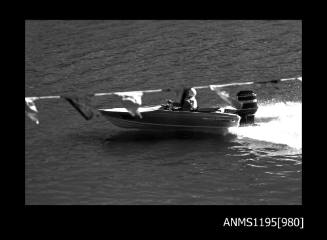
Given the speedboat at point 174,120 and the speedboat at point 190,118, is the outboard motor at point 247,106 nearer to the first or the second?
the speedboat at point 190,118

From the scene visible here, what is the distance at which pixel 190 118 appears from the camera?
31.4 m

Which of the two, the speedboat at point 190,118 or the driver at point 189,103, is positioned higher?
the driver at point 189,103

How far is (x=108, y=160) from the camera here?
93.5ft

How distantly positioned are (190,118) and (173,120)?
0.96m

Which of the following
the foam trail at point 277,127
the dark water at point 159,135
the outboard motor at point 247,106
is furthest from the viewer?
the outboard motor at point 247,106

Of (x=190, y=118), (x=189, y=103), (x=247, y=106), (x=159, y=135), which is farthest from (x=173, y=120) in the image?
(x=247, y=106)

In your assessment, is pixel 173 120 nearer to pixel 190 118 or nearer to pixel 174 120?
pixel 174 120

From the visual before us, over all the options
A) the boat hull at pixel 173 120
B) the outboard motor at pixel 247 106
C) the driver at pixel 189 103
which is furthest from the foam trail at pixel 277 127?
the driver at pixel 189 103

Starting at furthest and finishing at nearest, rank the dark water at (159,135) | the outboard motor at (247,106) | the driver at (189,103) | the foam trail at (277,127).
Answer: the outboard motor at (247,106), the driver at (189,103), the foam trail at (277,127), the dark water at (159,135)

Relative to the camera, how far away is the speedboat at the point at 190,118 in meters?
31.3

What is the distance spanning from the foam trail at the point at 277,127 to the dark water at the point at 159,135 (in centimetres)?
6
